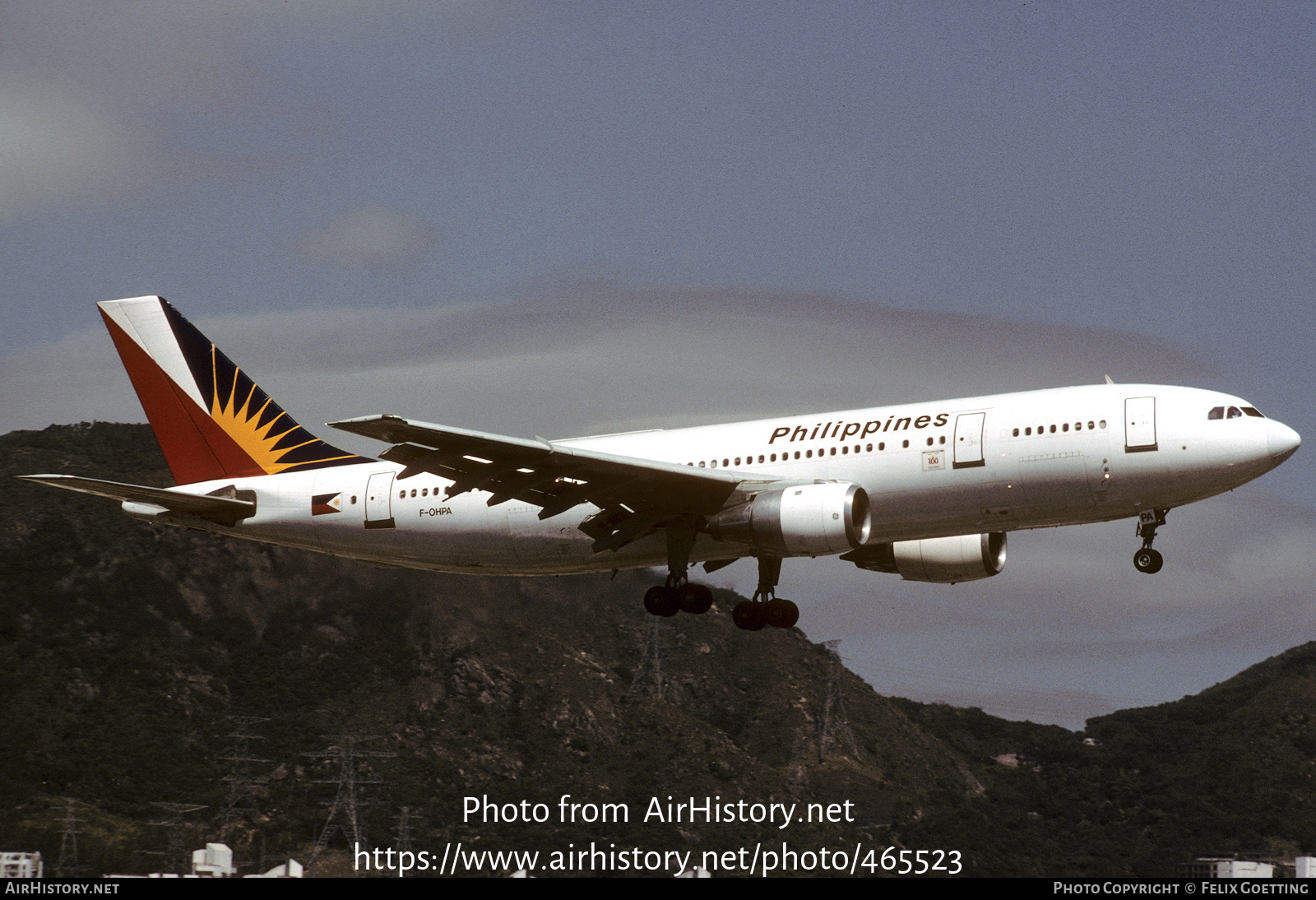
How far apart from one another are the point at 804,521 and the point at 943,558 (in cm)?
757

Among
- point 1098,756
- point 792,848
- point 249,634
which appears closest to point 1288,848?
point 1098,756

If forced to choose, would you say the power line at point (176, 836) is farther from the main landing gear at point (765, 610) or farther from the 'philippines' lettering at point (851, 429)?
the 'philippines' lettering at point (851, 429)

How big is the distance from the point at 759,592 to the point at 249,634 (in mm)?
43226

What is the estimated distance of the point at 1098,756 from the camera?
108625mm

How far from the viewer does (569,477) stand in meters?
35.6

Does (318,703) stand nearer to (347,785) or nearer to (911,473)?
(347,785)

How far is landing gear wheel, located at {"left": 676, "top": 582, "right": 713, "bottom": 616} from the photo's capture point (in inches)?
1518

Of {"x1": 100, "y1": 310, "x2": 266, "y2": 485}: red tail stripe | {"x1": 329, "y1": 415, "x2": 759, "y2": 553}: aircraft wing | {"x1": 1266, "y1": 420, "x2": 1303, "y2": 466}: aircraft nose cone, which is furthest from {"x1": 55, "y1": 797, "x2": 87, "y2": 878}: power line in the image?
{"x1": 1266, "y1": 420, "x2": 1303, "y2": 466}: aircraft nose cone

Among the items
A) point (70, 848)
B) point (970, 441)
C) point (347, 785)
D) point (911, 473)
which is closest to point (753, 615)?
point (911, 473)

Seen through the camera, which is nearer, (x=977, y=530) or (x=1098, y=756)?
(x=977, y=530)

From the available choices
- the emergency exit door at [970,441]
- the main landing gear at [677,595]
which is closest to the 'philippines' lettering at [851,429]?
the emergency exit door at [970,441]

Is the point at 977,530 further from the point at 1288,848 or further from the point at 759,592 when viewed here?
the point at 1288,848

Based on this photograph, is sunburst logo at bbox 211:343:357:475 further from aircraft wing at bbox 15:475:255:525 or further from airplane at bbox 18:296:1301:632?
aircraft wing at bbox 15:475:255:525

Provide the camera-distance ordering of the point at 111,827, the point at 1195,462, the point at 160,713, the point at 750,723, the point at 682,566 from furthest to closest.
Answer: the point at 750,723 < the point at 160,713 < the point at 111,827 < the point at 682,566 < the point at 1195,462
